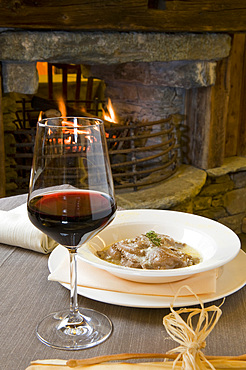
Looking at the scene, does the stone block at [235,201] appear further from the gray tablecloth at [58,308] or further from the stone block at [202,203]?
the gray tablecloth at [58,308]

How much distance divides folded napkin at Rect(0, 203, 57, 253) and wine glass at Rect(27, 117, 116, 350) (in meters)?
A: 0.26

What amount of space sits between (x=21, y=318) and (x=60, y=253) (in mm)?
190

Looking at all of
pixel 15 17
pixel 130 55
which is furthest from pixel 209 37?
pixel 15 17

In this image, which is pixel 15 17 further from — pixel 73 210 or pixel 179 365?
pixel 179 365

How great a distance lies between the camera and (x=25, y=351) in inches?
24.1

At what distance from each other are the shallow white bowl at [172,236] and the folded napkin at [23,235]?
0.33 feet

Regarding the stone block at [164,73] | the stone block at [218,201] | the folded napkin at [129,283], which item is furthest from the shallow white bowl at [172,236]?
the stone block at [218,201]

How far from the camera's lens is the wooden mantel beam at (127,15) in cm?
227

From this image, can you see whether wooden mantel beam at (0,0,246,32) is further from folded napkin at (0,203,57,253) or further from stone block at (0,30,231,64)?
folded napkin at (0,203,57,253)

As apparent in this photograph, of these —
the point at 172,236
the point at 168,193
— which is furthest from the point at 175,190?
the point at 172,236

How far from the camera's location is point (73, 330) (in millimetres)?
648

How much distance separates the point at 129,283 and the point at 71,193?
0.20 meters

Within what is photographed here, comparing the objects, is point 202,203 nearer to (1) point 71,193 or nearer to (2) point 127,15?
(2) point 127,15

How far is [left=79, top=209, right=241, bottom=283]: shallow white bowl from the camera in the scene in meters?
0.71
